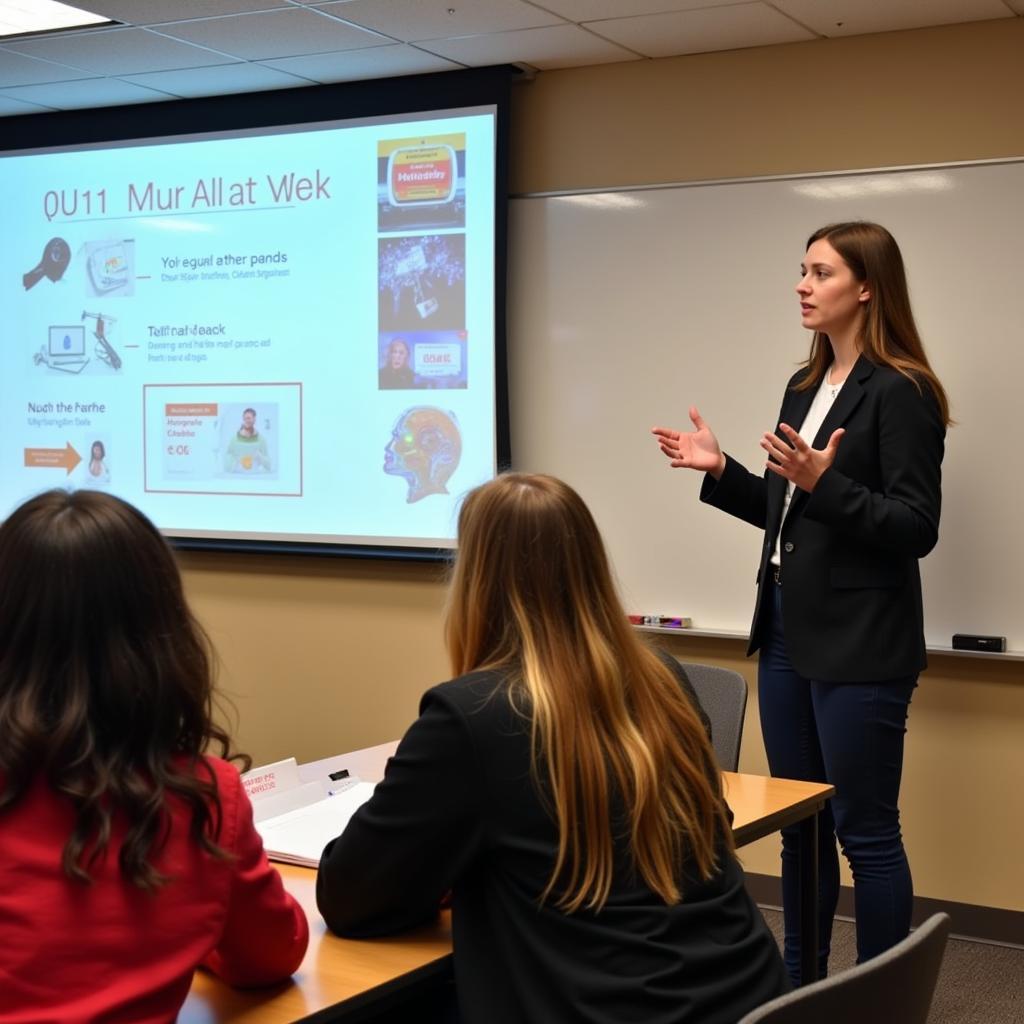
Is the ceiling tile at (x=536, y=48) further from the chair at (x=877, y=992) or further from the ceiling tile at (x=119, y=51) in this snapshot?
the chair at (x=877, y=992)

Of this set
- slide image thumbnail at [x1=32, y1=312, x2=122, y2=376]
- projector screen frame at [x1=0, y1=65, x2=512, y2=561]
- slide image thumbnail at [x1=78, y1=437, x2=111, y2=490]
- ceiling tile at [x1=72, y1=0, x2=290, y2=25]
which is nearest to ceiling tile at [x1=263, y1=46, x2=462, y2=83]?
projector screen frame at [x1=0, y1=65, x2=512, y2=561]

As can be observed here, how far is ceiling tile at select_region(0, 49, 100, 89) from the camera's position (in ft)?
15.3

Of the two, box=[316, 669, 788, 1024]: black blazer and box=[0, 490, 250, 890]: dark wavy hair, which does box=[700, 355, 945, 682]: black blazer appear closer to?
box=[316, 669, 788, 1024]: black blazer

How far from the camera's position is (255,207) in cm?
506

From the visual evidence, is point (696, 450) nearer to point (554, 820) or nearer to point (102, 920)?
point (554, 820)

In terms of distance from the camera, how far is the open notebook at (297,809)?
214 cm

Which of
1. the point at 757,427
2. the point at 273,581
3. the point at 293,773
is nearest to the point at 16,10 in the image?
the point at 273,581

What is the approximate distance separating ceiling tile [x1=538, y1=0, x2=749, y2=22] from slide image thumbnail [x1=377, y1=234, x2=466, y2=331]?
0.97 m

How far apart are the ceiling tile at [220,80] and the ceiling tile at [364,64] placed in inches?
3.4

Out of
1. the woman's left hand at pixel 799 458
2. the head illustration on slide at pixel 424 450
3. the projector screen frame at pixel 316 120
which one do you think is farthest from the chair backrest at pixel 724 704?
the head illustration on slide at pixel 424 450

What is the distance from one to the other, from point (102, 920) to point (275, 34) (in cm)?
342

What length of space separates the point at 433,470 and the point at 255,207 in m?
1.21

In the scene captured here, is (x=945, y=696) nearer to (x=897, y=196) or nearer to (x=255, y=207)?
(x=897, y=196)

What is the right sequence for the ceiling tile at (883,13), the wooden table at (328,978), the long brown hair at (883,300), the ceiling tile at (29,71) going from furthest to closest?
the ceiling tile at (29,71), the ceiling tile at (883,13), the long brown hair at (883,300), the wooden table at (328,978)
